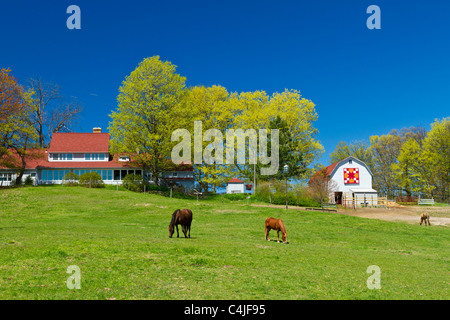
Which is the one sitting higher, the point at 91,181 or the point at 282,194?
the point at 91,181

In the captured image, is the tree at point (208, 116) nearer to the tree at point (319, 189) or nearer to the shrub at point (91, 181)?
the tree at point (319, 189)

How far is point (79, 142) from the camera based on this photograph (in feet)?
219

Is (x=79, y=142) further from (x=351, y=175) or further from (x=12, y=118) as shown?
(x=351, y=175)

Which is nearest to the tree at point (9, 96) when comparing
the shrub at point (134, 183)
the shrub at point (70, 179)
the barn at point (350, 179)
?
the shrub at point (70, 179)

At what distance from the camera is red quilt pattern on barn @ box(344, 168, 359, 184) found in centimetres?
6359

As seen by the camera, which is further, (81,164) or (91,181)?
(81,164)

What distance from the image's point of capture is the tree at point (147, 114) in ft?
182

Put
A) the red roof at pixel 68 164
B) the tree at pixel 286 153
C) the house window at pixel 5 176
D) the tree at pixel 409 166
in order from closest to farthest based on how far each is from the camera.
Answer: the tree at pixel 286 153, the house window at pixel 5 176, the red roof at pixel 68 164, the tree at pixel 409 166

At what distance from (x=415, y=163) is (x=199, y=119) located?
41.7 m

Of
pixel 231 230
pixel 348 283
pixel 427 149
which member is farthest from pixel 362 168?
pixel 348 283

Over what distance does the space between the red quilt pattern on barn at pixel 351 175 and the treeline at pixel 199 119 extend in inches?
304

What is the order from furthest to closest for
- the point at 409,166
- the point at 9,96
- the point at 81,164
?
1. the point at 409,166
2. the point at 81,164
3. the point at 9,96

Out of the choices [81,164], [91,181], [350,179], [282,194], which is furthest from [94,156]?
[350,179]
